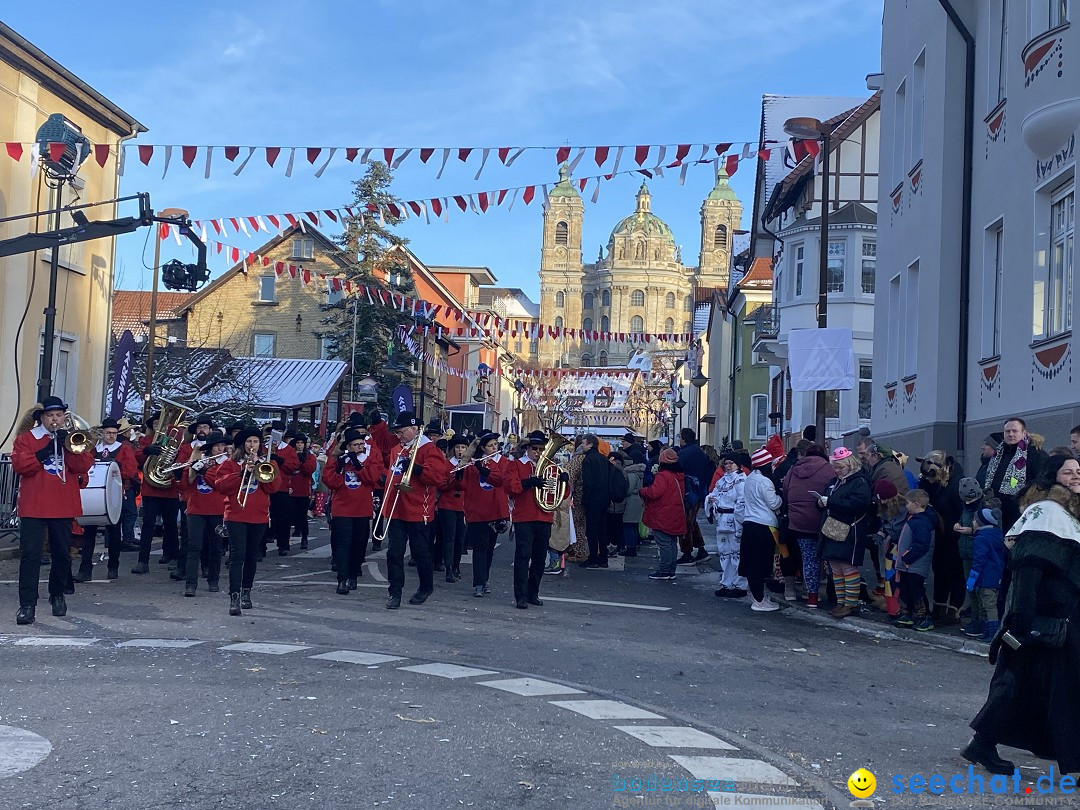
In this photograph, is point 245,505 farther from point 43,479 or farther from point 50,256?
point 50,256

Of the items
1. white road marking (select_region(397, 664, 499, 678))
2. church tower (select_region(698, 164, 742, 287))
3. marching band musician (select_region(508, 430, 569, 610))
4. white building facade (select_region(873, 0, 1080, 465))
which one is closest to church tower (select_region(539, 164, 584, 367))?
church tower (select_region(698, 164, 742, 287))

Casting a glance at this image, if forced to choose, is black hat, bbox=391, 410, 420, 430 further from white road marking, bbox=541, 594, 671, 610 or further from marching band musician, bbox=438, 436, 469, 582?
white road marking, bbox=541, 594, 671, 610

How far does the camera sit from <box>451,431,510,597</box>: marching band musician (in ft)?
44.9

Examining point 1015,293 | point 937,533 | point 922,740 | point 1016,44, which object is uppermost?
point 1016,44

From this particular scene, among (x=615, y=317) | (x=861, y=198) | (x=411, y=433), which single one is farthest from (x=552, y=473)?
(x=615, y=317)

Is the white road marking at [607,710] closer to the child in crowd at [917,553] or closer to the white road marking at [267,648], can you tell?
the white road marking at [267,648]

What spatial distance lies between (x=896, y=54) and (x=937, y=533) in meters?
11.6

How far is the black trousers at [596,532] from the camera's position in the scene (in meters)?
17.8

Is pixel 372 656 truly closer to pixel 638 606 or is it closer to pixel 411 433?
pixel 411 433

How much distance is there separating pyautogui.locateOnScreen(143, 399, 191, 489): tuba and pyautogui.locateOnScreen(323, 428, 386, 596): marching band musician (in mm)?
2298

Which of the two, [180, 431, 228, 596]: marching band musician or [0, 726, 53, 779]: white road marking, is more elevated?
[180, 431, 228, 596]: marching band musician

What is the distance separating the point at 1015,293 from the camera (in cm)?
1458

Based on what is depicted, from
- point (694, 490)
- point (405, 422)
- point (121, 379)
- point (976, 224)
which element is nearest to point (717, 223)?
point (121, 379)

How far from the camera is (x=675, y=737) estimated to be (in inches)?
269
